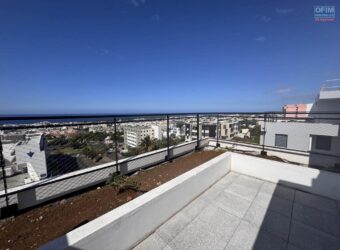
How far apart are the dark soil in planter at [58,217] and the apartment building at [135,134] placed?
686mm

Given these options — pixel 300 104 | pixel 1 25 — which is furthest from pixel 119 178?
pixel 300 104

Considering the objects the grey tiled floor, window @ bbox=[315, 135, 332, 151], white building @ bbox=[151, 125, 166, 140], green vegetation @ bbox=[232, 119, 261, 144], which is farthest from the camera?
window @ bbox=[315, 135, 332, 151]

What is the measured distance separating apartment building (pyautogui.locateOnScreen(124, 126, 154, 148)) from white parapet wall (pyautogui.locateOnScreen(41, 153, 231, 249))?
116 cm

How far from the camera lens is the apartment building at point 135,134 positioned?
2631 mm

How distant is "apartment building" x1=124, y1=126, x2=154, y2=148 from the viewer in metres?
2.63

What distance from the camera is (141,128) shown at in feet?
9.58

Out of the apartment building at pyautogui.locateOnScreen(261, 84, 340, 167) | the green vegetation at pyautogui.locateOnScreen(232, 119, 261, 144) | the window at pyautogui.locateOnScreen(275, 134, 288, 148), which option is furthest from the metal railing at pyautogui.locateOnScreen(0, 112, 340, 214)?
the window at pyautogui.locateOnScreen(275, 134, 288, 148)

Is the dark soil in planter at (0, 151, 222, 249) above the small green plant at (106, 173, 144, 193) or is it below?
below

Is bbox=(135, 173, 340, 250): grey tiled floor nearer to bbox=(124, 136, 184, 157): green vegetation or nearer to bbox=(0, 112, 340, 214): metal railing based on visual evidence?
bbox=(0, 112, 340, 214): metal railing

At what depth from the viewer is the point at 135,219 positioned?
4.34ft

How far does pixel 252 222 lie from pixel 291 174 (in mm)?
1350

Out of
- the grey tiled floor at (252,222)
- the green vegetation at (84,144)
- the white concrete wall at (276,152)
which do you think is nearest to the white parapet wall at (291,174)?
the grey tiled floor at (252,222)

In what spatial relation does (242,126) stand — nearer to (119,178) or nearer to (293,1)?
(293,1)

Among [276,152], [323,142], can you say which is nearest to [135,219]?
[276,152]
